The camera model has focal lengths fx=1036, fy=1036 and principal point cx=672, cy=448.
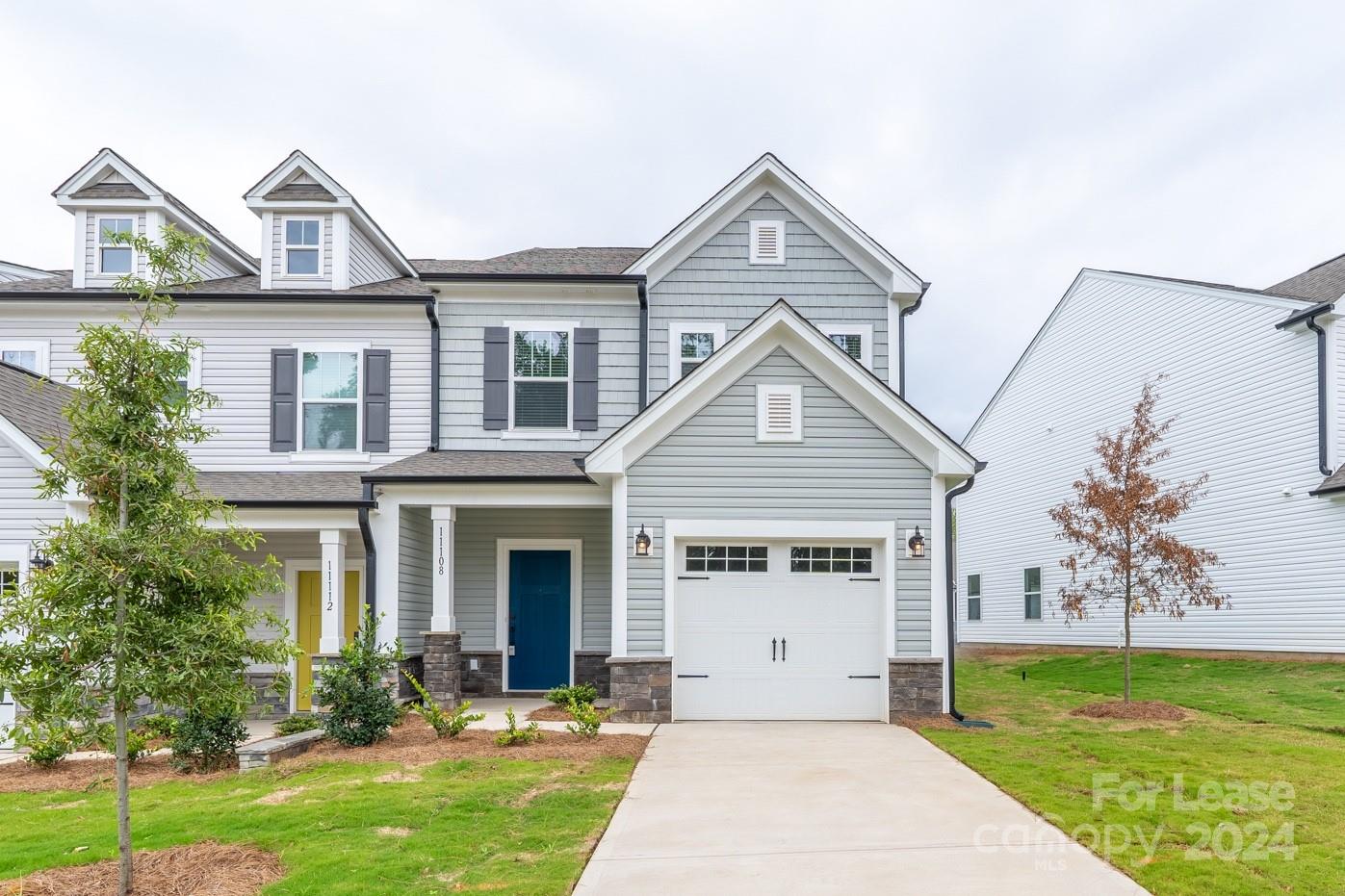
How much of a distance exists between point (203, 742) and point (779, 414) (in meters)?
7.55

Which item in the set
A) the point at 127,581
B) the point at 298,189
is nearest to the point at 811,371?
the point at 298,189

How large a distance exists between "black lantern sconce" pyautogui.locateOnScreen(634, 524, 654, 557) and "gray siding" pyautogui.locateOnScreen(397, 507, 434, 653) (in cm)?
360

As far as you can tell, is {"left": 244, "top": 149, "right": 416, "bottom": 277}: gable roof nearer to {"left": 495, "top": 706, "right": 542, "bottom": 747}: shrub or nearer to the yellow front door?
the yellow front door

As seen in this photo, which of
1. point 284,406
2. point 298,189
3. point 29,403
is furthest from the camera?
point 298,189

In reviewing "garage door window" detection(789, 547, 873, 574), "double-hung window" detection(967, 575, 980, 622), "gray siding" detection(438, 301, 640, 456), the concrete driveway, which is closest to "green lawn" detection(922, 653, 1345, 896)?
the concrete driveway

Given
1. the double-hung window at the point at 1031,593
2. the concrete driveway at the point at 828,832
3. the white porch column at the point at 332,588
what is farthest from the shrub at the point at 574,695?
the double-hung window at the point at 1031,593

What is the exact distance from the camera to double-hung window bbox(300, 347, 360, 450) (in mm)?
15852

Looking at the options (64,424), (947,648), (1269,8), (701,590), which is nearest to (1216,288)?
(1269,8)

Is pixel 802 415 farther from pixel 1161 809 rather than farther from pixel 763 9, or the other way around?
pixel 1161 809

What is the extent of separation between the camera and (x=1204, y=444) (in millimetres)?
20875

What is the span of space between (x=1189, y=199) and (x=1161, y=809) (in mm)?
18174

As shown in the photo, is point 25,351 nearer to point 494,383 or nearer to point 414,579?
point 414,579

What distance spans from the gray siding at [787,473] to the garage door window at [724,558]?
457 mm

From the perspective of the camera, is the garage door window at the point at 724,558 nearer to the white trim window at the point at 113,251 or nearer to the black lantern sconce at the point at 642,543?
the black lantern sconce at the point at 642,543
